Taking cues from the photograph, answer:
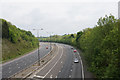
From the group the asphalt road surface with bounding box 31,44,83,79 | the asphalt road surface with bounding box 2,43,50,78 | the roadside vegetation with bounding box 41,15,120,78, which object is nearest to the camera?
the roadside vegetation with bounding box 41,15,120,78

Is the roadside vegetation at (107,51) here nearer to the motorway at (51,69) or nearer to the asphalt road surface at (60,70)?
the asphalt road surface at (60,70)

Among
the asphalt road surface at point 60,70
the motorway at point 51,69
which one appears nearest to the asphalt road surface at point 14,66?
the motorway at point 51,69

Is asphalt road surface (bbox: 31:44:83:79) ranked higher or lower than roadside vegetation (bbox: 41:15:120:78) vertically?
lower

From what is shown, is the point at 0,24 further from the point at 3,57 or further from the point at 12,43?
the point at 3,57

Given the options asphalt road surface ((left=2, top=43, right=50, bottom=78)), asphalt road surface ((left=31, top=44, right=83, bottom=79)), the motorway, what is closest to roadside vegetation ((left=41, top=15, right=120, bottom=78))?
asphalt road surface ((left=31, top=44, right=83, bottom=79))

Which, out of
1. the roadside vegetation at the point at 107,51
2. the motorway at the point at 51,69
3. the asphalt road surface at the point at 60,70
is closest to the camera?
the roadside vegetation at the point at 107,51

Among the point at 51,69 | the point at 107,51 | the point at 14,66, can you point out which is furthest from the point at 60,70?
the point at 107,51

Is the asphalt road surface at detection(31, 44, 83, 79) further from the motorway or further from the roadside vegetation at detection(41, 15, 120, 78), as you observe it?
the roadside vegetation at detection(41, 15, 120, 78)

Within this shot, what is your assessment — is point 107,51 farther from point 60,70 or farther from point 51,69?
point 51,69

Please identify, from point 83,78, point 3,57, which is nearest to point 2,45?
point 3,57

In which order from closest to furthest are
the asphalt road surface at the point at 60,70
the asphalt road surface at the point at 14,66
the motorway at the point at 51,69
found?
the asphalt road surface at the point at 60,70 → the motorway at the point at 51,69 → the asphalt road surface at the point at 14,66

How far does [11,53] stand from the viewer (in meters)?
55.7

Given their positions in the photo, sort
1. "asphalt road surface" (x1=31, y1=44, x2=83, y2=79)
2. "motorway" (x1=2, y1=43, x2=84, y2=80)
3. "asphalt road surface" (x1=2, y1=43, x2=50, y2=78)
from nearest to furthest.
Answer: "asphalt road surface" (x1=31, y1=44, x2=83, y2=79) < "motorway" (x1=2, y1=43, x2=84, y2=80) < "asphalt road surface" (x1=2, y1=43, x2=50, y2=78)

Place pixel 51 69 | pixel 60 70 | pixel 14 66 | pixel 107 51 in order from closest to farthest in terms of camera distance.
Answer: pixel 107 51, pixel 60 70, pixel 51 69, pixel 14 66
